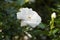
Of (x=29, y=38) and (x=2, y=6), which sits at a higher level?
(x=2, y=6)

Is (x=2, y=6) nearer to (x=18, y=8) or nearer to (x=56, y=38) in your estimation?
(x=18, y=8)

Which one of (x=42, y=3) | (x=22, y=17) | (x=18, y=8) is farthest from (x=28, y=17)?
(x=42, y=3)

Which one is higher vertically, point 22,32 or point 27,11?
point 27,11

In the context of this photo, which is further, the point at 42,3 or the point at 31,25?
the point at 42,3

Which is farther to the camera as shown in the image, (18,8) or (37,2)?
(37,2)

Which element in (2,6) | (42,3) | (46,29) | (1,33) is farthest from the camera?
(42,3)

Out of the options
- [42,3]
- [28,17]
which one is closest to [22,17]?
[28,17]

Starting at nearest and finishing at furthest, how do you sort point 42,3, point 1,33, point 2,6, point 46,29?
1. point 1,33
2. point 2,6
3. point 46,29
4. point 42,3

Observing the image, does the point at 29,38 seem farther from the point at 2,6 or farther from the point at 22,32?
the point at 2,6
